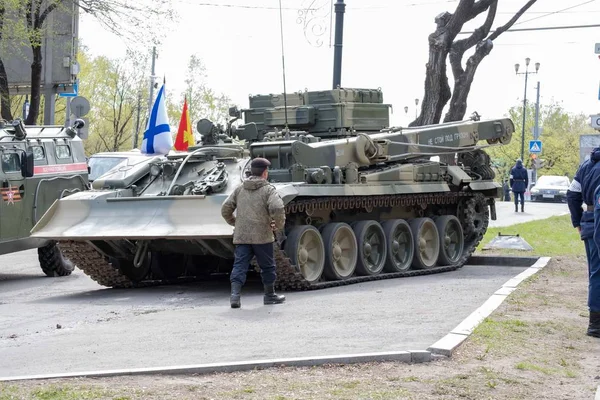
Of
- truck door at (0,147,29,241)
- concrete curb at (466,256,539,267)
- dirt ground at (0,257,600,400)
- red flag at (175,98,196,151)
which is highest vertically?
red flag at (175,98,196,151)

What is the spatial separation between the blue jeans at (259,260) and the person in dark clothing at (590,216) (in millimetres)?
3326

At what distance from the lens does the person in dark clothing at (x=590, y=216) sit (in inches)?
390

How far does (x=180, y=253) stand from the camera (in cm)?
1516

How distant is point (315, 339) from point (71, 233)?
5.73m

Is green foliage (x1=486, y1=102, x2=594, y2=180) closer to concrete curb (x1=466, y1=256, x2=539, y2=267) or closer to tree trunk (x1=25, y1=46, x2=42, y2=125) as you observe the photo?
tree trunk (x1=25, y1=46, x2=42, y2=125)

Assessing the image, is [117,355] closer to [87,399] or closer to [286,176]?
[87,399]

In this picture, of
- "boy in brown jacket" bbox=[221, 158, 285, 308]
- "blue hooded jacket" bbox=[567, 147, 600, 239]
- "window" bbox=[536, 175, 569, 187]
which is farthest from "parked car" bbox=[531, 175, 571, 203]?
"blue hooded jacket" bbox=[567, 147, 600, 239]

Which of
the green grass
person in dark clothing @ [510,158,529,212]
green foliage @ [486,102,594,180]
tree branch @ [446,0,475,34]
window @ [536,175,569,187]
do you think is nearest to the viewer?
the green grass

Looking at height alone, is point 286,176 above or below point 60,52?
below

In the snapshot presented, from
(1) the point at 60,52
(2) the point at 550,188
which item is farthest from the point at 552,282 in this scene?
(2) the point at 550,188

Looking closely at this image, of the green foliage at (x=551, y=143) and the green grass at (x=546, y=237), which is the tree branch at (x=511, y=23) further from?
the green foliage at (x=551, y=143)

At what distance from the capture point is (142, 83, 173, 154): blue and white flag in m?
22.9

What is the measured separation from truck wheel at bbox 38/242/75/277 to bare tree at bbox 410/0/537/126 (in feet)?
26.7

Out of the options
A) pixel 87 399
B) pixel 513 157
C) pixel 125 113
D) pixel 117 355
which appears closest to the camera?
pixel 87 399
